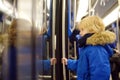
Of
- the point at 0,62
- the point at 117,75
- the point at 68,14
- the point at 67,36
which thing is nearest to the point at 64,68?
the point at 67,36

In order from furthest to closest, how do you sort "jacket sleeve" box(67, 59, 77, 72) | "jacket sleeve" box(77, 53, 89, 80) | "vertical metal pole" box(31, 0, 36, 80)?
"jacket sleeve" box(67, 59, 77, 72) → "jacket sleeve" box(77, 53, 89, 80) → "vertical metal pole" box(31, 0, 36, 80)

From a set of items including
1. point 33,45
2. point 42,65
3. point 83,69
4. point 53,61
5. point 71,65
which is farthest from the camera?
point 71,65

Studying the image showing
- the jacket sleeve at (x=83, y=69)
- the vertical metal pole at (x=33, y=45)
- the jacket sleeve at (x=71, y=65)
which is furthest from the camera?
the jacket sleeve at (x=71, y=65)

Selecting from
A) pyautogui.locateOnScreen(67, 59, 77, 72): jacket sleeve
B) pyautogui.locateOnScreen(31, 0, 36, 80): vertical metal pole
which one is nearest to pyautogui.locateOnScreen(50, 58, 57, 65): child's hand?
pyautogui.locateOnScreen(67, 59, 77, 72): jacket sleeve

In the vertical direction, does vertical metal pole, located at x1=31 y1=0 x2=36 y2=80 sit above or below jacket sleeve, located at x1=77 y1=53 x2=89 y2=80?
above

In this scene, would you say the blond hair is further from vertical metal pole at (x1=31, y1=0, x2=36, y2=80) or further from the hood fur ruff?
vertical metal pole at (x1=31, y1=0, x2=36, y2=80)

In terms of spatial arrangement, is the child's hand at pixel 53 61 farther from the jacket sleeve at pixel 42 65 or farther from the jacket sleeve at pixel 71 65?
the jacket sleeve at pixel 71 65

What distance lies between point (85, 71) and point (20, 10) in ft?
5.17

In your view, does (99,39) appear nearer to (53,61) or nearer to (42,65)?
(53,61)

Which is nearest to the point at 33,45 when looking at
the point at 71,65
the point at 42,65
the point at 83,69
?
the point at 42,65

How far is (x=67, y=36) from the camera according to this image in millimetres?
2494

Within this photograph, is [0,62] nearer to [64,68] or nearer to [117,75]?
[64,68]

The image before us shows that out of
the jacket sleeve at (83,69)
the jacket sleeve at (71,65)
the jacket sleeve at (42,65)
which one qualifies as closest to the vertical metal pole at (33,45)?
the jacket sleeve at (42,65)

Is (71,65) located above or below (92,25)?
below
